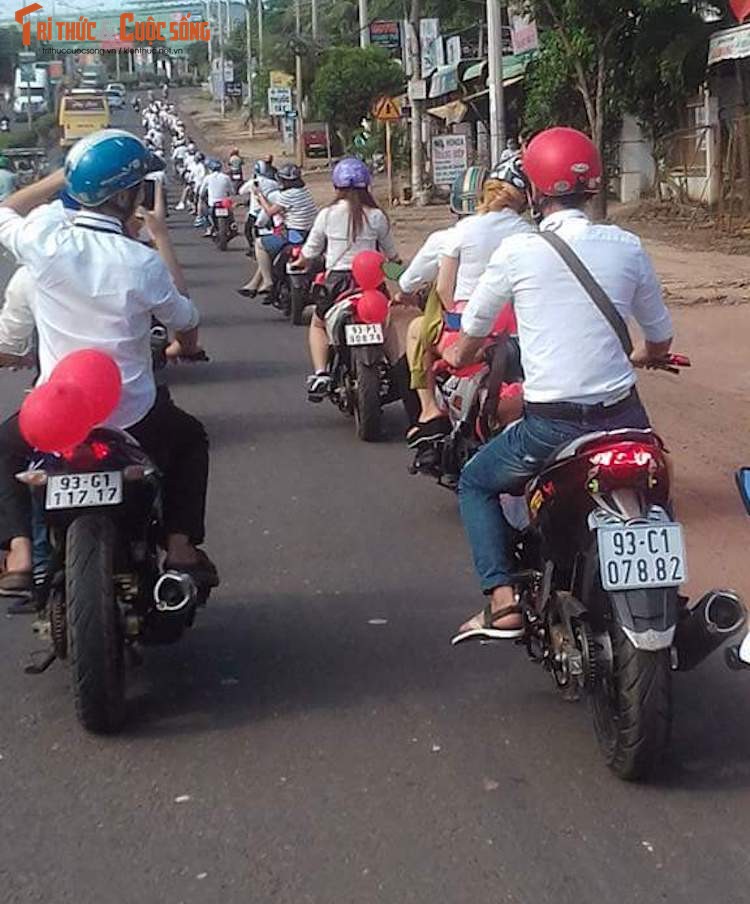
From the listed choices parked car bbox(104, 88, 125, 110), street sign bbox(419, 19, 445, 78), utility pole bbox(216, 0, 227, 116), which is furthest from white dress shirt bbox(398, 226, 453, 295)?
parked car bbox(104, 88, 125, 110)

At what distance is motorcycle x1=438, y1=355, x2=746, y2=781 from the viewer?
4527 mm

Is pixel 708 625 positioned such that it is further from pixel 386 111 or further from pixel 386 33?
pixel 386 33

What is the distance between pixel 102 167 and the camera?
531 cm

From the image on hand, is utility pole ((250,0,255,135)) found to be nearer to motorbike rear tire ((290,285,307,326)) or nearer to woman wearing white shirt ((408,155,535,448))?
motorbike rear tire ((290,285,307,326))

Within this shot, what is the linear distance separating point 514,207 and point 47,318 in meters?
3.11

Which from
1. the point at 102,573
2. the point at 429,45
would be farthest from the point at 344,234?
the point at 429,45

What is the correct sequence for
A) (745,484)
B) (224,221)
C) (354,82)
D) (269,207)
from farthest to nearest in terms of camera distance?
1. (354,82)
2. (224,221)
3. (269,207)
4. (745,484)

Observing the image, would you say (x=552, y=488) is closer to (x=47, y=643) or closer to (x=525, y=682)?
(x=525, y=682)

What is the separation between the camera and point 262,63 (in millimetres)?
71312

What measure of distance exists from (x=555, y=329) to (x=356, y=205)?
6311 mm

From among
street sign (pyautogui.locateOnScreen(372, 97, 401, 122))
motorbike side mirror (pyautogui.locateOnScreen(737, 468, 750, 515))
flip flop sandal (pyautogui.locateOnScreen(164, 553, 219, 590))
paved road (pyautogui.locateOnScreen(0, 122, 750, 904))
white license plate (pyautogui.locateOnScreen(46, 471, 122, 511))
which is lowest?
paved road (pyautogui.locateOnScreen(0, 122, 750, 904))

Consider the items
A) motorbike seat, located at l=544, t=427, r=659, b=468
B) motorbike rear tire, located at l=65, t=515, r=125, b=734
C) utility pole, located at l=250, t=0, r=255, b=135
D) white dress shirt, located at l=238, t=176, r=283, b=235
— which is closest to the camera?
motorbike seat, located at l=544, t=427, r=659, b=468

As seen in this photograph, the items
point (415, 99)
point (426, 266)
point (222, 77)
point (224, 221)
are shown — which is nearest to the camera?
point (426, 266)

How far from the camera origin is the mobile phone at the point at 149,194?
559 centimetres
